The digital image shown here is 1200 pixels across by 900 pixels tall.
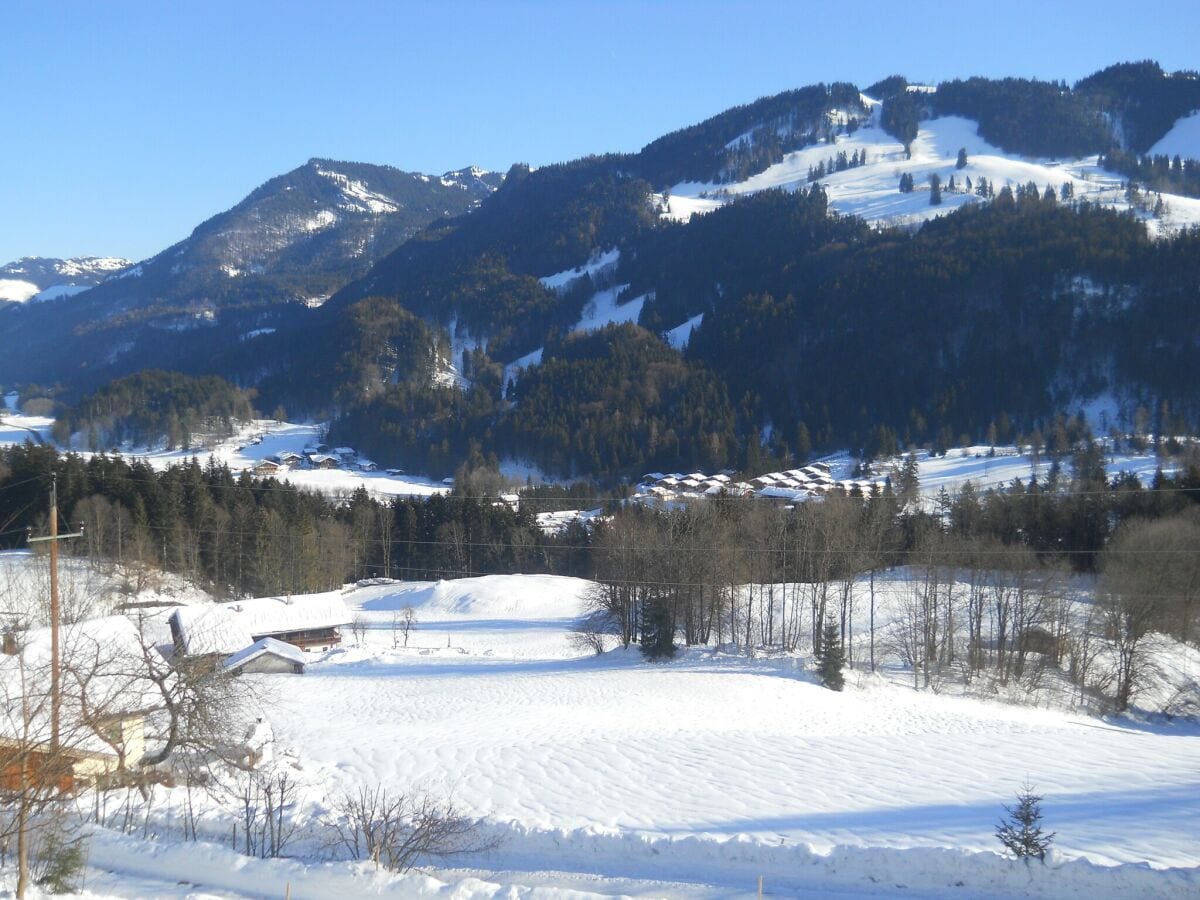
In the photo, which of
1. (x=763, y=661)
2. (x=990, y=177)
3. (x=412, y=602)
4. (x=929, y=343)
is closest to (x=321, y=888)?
(x=763, y=661)

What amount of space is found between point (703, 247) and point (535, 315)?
35.2 metres

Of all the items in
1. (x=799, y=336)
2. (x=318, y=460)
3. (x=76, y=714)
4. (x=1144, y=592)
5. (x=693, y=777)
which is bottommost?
(x=693, y=777)

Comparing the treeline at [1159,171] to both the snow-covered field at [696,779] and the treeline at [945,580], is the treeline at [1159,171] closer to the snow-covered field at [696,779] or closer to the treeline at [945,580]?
the treeline at [945,580]

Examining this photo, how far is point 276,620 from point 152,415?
8978 centimetres

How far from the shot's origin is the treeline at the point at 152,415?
375 feet

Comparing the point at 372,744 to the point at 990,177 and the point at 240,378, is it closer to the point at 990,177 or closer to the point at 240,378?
the point at 240,378

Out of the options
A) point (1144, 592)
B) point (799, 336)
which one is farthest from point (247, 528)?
point (799, 336)

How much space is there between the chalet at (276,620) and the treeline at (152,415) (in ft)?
268

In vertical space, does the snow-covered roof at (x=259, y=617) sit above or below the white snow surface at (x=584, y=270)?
below

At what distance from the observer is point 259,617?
4056 centimetres

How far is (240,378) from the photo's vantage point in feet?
550

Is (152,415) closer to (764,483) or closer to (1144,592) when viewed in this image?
(764,483)

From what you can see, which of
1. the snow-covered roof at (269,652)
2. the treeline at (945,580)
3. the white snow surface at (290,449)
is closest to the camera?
the treeline at (945,580)

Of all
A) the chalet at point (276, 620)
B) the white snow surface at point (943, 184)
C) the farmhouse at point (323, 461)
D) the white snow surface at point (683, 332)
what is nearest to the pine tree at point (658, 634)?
the chalet at point (276, 620)
